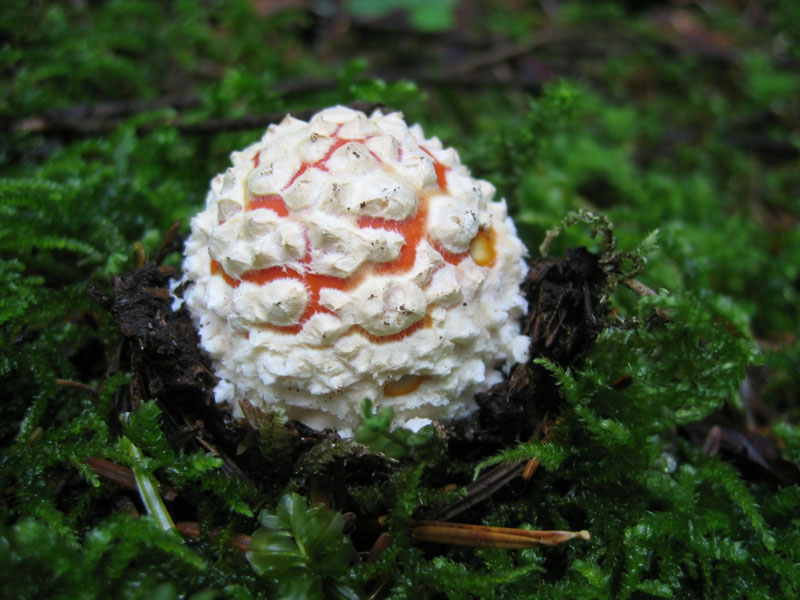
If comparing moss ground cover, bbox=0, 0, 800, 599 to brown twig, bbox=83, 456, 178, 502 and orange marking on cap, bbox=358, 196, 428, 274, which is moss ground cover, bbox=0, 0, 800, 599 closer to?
brown twig, bbox=83, 456, 178, 502

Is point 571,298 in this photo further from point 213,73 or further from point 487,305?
point 213,73

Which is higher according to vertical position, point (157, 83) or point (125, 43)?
point (125, 43)

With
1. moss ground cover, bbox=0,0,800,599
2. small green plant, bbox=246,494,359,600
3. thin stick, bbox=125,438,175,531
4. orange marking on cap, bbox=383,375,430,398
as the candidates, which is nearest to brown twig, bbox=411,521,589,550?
moss ground cover, bbox=0,0,800,599

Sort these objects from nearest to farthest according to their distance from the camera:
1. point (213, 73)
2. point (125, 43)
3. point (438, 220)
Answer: point (438, 220) → point (125, 43) → point (213, 73)

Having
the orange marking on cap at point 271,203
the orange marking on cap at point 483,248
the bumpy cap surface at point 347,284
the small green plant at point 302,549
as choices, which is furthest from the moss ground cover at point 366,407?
the orange marking on cap at point 271,203

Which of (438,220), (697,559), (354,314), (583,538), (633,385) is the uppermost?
(438,220)

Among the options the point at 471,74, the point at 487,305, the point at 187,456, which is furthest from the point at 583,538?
the point at 471,74

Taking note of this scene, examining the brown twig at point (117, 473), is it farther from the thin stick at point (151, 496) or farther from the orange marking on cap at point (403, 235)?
the orange marking on cap at point (403, 235)
